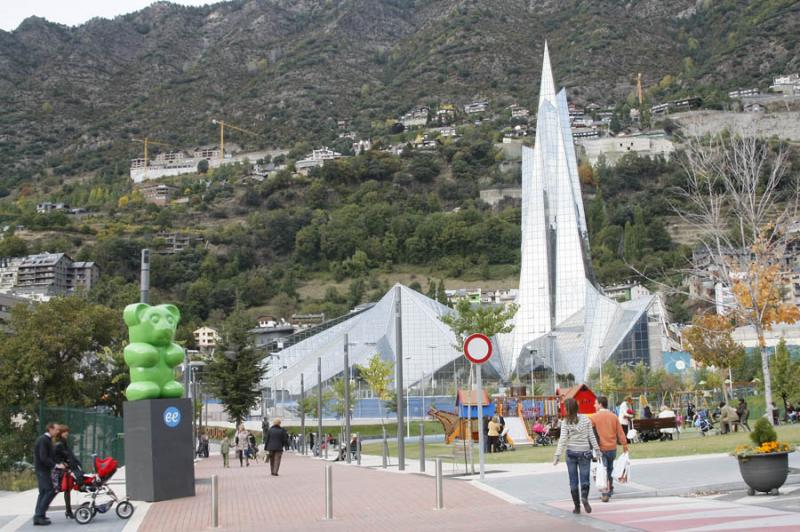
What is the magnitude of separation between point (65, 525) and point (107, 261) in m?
144

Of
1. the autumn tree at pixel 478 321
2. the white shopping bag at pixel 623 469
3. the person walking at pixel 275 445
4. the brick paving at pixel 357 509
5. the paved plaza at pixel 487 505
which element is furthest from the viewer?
the autumn tree at pixel 478 321

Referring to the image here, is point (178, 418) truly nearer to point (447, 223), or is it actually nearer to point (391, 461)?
point (391, 461)

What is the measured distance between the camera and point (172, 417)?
61.4 ft

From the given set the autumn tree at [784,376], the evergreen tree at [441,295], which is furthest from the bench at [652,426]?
the evergreen tree at [441,295]

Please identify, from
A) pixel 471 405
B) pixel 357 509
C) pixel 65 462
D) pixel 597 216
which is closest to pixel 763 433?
pixel 357 509

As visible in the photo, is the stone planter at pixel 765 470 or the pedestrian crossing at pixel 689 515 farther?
the stone planter at pixel 765 470

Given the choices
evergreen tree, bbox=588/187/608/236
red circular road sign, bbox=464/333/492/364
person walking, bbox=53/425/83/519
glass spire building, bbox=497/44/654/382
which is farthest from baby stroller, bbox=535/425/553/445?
evergreen tree, bbox=588/187/608/236

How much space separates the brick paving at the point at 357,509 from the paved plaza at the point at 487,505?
0.02 meters

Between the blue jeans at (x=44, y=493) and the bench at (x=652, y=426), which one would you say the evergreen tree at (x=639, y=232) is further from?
the blue jeans at (x=44, y=493)

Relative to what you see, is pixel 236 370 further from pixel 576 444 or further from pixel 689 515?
pixel 689 515

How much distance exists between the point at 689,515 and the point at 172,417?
9.81m

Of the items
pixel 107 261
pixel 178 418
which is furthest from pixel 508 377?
pixel 107 261

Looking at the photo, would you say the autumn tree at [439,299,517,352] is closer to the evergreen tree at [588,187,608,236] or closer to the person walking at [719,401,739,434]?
the person walking at [719,401,739,434]

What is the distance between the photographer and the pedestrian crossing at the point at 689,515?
441 inches
